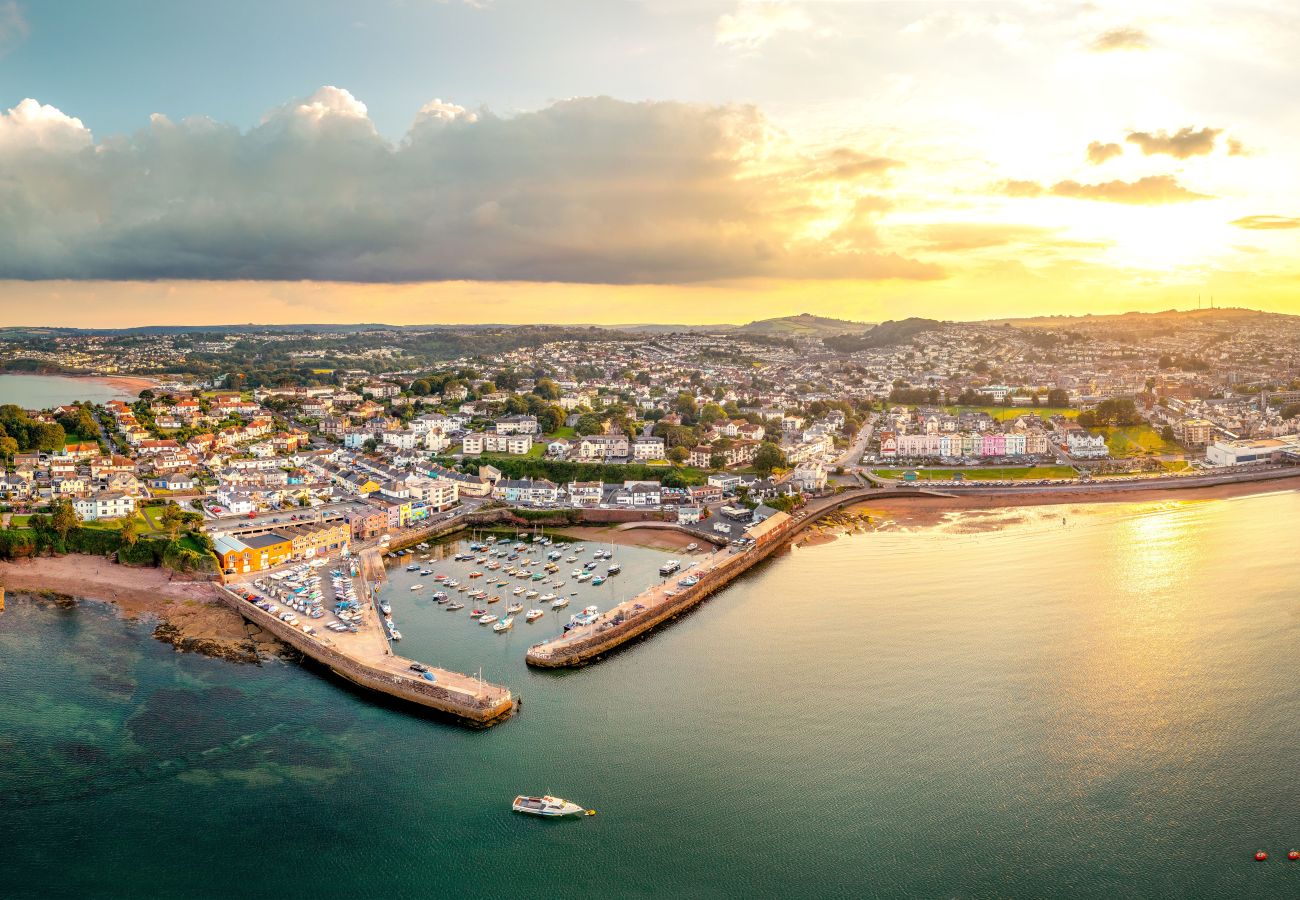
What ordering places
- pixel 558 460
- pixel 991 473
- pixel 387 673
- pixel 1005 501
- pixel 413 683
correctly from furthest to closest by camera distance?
pixel 558 460 → pixel 991 473 → pixel 1005 501 → pixel 387 673 → pixel 413 683

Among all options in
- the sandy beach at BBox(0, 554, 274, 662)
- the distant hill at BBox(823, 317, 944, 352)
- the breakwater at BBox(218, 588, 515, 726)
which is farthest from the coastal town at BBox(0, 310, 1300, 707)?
the distant hill at BBox(823, 317, 944, 352)

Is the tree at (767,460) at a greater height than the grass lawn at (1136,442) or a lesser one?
lesser

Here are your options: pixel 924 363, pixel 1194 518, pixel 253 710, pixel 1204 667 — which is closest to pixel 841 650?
pixel 1204 667

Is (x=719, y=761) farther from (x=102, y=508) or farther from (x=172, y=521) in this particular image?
(x=102, y=508)

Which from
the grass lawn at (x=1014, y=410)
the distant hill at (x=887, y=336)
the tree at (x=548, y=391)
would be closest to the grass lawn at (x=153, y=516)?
the tree at (x=548, y=391)

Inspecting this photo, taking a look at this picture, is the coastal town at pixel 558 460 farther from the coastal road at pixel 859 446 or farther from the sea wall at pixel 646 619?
the coastal road at pixel 859 446

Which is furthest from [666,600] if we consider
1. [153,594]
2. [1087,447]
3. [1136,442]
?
[1136,442]

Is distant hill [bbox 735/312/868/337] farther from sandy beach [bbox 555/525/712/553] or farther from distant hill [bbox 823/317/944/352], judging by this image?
sandy beach [bbox 555/525/712/553]
